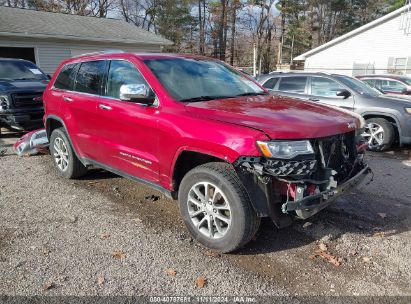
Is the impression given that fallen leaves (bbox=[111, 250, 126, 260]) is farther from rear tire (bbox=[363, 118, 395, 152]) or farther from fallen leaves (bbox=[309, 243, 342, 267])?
rear tire (bbox=[363, 118, 395, 152])

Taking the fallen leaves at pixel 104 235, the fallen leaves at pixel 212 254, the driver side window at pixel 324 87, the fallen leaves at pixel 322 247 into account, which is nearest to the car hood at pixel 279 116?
the fallen leaves at pixel 322 247

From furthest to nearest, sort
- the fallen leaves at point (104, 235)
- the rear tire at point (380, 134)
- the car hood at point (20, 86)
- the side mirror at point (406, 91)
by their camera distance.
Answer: the side mirror at point (406, 91), the car hood at point (20, 86), the rear tire at point (380, 134), the fallen leaves at point (104, 235)

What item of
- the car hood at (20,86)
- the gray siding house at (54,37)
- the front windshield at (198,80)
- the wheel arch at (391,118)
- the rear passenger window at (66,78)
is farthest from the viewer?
the gray siding house at (54,37)

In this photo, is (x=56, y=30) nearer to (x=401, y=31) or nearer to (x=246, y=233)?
(x=246, y=233)

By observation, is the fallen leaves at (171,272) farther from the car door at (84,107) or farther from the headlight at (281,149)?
the car door at (84,107)

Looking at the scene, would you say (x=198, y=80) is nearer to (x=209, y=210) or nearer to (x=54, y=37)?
(x=209, y=210)

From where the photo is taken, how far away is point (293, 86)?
8.90 m

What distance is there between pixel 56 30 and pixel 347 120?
61.1ft

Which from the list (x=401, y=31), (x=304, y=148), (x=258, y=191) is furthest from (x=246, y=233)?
(x=401, y=31)

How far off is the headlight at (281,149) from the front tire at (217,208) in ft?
1.27

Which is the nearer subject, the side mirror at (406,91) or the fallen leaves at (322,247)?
the fallen leaves at (322,247)

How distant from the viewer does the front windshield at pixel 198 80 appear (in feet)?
13.1

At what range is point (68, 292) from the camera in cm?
299

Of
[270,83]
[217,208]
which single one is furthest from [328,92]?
[217,208]
